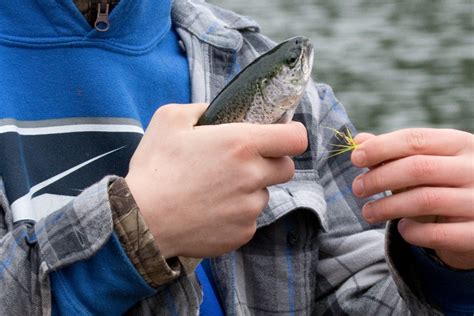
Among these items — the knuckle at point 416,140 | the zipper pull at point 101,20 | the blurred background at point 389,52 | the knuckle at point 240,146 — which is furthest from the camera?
the blurred background at point 389,52

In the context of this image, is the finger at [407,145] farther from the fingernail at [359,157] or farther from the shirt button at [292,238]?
the shirt button at [292,238]

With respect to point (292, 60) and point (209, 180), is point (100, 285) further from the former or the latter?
point (292, 60)

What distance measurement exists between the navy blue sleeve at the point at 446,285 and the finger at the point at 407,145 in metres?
0.17

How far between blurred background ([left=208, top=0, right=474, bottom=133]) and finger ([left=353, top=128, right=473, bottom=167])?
2158 millimetres

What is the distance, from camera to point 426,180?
4.46ft

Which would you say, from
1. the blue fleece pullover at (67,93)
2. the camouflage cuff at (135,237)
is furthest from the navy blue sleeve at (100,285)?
the blue fleece pullover at (67,93)

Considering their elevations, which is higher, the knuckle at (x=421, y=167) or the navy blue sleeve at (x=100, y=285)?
the knuckle at (x=421, y=167)

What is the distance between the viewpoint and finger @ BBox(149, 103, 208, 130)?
4.35 ft

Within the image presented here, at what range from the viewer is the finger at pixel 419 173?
4.44 feet

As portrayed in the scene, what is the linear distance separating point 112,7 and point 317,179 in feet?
1.24

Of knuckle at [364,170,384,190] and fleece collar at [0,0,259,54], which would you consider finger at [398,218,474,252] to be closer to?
knuckle at [364,170,384,190]

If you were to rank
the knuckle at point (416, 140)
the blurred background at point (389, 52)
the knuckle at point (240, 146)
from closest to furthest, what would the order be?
the knuckle at point (240, 146) → the knuckle at point (416, 140) → the blurred background at point (389, 52)

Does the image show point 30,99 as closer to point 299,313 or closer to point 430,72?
point 299,313

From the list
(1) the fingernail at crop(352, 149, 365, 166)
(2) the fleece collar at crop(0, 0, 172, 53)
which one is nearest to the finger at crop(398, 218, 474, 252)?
(1) the fingernail at crop(352, 149, 365, 166)
